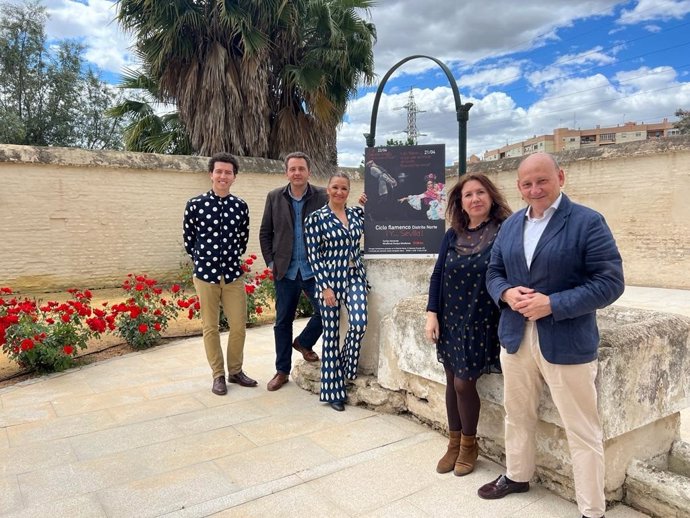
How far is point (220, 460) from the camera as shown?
299cm

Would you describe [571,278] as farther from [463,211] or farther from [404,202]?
[404,202]

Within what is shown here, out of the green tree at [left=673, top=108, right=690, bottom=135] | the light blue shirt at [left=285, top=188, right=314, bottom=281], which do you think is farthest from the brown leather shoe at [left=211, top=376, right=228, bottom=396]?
the green tree at [left=673, top=108, right=690, bottom=135]

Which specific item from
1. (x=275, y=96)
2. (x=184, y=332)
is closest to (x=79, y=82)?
(x=275, y=96)

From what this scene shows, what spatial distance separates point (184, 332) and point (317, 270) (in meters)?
3.61

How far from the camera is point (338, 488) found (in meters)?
2.63

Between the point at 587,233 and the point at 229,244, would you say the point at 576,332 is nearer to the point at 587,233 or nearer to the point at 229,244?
the point at 587,233

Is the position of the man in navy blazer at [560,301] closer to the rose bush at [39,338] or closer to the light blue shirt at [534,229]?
the light blue shirt at [534,229]

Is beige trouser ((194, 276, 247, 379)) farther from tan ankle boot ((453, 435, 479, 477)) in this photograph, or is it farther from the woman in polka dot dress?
tan ankle boot ((453, 435, 479, 477))

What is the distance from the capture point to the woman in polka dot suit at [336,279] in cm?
371

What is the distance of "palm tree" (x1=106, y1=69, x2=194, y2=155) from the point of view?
41.6ft

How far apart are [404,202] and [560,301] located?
2035 mm

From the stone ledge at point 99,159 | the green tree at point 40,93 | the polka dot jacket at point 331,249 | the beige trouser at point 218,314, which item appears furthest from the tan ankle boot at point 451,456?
the green tree at point 40,93

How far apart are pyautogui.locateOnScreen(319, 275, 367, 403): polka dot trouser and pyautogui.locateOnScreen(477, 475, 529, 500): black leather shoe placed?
1450mm

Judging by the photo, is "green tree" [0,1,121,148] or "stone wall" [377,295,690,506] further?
"green tree" [0,1,121,148]
